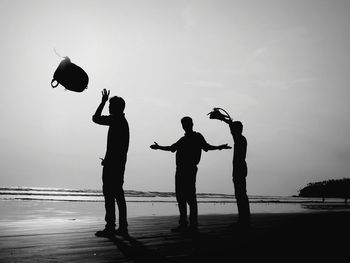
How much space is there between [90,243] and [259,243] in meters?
2.31

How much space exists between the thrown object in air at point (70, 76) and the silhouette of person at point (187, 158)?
1922 mm

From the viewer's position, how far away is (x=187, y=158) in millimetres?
7270

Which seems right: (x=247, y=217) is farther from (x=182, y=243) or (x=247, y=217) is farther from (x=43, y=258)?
(x=43, y=258)

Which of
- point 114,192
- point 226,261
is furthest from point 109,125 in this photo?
point 226,261

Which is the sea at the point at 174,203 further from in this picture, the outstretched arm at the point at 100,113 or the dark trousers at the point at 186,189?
the outstretched arm at the point at 100,113

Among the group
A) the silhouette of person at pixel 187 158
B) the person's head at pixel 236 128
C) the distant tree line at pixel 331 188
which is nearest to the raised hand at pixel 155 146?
the silhouette of person at pixel 187 158

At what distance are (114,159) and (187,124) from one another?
1997 millimetres

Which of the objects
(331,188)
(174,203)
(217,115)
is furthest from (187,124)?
(331,188)

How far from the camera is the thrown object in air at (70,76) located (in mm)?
6172

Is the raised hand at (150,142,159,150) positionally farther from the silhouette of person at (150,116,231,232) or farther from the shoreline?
the shoreline

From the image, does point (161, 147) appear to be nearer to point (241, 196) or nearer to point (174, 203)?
point (241, 196)

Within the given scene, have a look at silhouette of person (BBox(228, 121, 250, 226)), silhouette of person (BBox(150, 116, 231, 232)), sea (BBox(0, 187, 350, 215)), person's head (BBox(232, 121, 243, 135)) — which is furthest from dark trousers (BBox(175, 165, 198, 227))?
sea (BBox(0, 187, 350, 215))

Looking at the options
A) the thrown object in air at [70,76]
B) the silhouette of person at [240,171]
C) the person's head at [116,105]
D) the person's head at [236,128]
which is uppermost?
the thrown object in air at [70,76]

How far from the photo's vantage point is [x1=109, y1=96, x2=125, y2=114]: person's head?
6.23 meters
